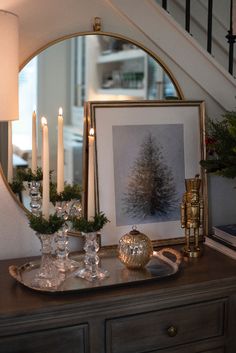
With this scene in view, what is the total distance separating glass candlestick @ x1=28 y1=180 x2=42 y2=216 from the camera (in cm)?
143

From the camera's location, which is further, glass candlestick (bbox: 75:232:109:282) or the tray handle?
the tray handle

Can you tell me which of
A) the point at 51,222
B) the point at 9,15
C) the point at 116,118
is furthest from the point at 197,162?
the point at 9,15

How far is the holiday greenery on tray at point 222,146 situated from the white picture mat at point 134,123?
0.18ft

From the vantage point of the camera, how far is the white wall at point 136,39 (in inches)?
58.1

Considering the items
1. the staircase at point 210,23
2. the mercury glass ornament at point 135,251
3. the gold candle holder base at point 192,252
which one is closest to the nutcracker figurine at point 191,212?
the gold candle holder base at point 192,252

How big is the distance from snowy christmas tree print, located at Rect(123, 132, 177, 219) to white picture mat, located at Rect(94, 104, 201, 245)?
5 cm

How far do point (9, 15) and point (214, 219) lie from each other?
1.07 meters

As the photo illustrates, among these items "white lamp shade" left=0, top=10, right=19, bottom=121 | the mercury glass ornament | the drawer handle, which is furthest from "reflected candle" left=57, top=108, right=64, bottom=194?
the drawer handle

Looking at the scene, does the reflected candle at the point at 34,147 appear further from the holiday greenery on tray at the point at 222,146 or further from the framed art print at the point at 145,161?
the holiday greenery on tray at the point at 222,146

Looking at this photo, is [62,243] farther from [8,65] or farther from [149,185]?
[8,65]

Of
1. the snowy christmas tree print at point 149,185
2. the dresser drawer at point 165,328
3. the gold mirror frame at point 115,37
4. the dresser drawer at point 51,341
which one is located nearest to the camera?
the dresser drawer at point 51,341

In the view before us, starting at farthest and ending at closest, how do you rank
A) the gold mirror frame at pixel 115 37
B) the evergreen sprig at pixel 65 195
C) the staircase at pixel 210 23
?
the staircase at pixel 210 23 < the gold mirror frame at pixel 115 37 < the evergreen sprig at pixel 65 195

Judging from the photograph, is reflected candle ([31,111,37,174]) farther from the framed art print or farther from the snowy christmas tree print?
the snowy christmas tree print

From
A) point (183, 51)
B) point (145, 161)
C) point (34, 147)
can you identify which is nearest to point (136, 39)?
point (183, 51)
